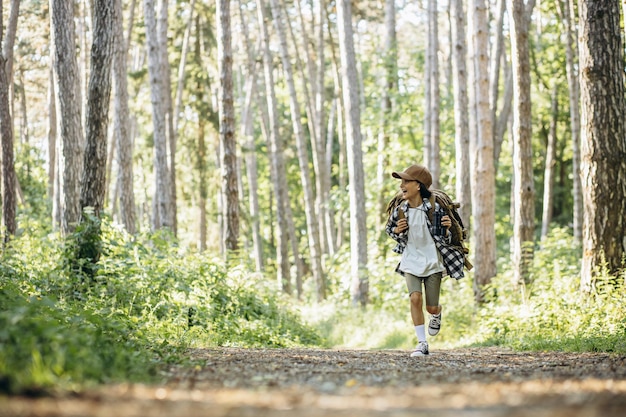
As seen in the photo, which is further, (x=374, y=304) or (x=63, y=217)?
(x=374, y=304)

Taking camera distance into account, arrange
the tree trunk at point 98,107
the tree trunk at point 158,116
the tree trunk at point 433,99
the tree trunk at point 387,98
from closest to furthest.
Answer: the tree trunk at point 98,107 → the tree trunk at point 158,116 → the tree trunk at point 433,99 → the tree trunk at point 387,98

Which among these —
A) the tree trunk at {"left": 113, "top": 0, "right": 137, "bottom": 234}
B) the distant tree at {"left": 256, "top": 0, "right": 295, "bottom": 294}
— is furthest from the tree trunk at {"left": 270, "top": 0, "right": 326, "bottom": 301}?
the tree trunk at {"left": 113, "top": 0, "right": 137, "bottom": 234}

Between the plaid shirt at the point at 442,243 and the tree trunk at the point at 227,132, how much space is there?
7.51 meters

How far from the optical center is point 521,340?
1195cm

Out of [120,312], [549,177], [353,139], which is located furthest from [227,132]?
[549,177]

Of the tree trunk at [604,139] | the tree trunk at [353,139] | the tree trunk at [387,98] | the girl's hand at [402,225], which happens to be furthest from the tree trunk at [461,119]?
the girl's hand at [402,225]

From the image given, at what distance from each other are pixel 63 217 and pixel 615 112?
389 inches

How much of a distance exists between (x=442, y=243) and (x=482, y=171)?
7395 mm

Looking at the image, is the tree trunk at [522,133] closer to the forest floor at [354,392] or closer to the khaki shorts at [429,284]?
the khaki shorts at [429,284]

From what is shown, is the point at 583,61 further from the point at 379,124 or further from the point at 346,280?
the point at 379,124

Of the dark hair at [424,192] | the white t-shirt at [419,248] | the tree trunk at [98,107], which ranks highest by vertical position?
the tree trunk at [98,107]

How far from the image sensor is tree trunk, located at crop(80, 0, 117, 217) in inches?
519

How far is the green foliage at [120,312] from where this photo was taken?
16.9 ft

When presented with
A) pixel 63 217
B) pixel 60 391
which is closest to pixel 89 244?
pixel 63 217
